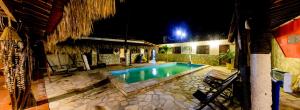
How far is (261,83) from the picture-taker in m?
2.24

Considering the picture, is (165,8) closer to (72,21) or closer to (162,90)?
(162,90)

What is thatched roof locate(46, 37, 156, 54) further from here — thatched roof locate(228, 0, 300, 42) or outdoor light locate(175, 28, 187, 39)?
thatched roof locate(228, 0, 300, 42)

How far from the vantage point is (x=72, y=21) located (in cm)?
303

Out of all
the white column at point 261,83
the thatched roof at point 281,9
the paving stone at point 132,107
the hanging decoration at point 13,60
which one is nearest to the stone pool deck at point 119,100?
the paving stone at point 132,107

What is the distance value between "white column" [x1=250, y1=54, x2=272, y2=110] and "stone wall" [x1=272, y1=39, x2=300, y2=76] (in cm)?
460

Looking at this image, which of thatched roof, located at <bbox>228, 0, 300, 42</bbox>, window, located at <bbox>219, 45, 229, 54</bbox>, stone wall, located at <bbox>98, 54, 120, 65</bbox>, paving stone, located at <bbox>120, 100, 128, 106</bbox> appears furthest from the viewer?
stone wall, located at <bbox>98, 54, 120, 65</bbox>

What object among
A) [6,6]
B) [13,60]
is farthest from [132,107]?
[6,6]

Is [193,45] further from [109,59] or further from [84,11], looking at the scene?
[84,11]

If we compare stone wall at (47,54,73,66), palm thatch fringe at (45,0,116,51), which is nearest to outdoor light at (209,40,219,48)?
palm thatch fringe at (45,0,116,51)

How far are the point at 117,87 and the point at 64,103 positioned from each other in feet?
6.78

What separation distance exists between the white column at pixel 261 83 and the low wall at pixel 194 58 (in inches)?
508

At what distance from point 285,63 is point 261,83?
5.69 m

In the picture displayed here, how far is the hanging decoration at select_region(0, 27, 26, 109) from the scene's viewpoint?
2.73 metres

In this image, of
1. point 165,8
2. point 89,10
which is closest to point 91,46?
point 89,10
